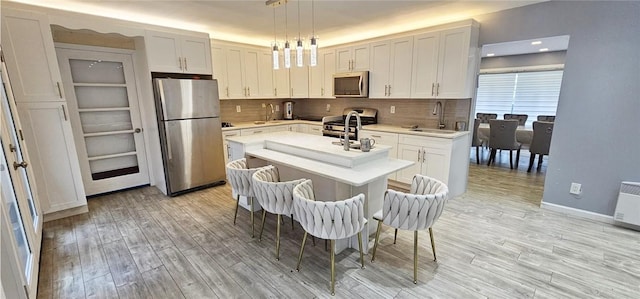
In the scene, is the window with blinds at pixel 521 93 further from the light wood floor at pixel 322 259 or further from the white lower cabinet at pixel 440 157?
the light wood floor at pixel 322 259

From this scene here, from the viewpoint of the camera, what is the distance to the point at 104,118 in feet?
12.8

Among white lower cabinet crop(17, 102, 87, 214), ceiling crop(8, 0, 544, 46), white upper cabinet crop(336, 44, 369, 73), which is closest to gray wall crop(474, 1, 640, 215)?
ceiling crop(8, 0, 544, 46)

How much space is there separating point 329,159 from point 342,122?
1711 mm

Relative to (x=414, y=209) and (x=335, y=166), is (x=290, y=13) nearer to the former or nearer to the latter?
(x=335, y=166)

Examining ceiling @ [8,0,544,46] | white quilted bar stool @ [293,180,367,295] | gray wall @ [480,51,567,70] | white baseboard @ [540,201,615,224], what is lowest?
white baseboard @ [540,201,615,224]

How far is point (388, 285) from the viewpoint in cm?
204

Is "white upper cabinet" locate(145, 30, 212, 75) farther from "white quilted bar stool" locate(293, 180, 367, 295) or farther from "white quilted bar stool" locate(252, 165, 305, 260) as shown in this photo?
"white quilted bar stool" locate(293, 180, 367, 295)

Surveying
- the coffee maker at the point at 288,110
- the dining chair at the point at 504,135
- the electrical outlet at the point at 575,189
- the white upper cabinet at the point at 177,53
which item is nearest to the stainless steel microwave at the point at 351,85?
the coffee maker at the point at 288,110

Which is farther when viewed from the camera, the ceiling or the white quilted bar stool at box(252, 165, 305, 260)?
the ceiling

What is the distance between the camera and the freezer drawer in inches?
149

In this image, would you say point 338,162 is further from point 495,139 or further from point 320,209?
point 495,139

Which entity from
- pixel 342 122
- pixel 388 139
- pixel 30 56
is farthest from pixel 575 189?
pixel 30 56

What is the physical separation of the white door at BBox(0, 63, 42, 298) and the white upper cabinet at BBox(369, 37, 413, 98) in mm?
4185

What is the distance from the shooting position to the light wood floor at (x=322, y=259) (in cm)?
201
